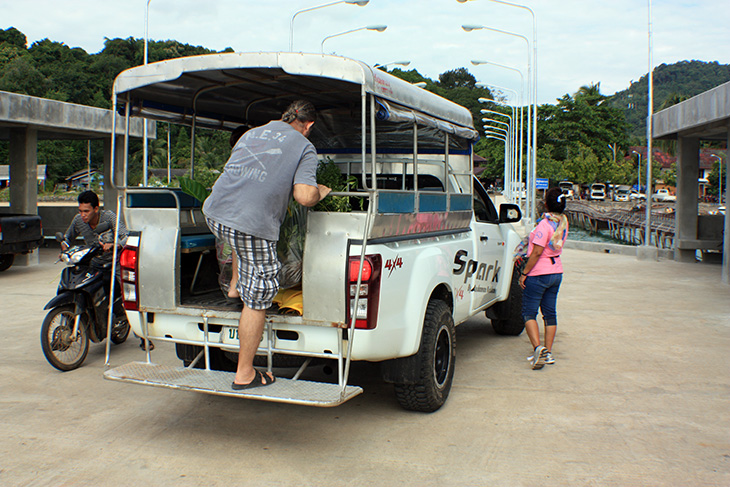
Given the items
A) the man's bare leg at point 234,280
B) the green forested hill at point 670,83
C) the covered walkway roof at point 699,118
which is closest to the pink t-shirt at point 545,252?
the man's bare leg at point 234,280

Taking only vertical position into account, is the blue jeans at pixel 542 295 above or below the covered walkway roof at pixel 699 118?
below

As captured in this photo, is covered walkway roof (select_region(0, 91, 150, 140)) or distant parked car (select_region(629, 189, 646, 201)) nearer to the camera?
covered walkway roof (select_region(0, 91, 150, 140))

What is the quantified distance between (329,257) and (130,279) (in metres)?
1.57

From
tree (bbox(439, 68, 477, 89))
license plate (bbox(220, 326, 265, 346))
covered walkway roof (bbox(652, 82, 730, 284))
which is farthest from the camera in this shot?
tree (bbox(439, 68, 477, 89))

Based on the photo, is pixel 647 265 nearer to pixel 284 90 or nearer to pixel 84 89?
pixel 284 90

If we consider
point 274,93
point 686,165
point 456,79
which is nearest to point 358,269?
point 274,93

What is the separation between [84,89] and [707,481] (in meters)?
76.1

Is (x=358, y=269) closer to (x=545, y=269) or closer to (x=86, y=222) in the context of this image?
(x=545, y=269)

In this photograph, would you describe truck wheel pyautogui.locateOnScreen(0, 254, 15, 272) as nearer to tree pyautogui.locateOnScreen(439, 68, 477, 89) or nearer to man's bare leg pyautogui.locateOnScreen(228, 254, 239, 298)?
man's bare leg pyautogui.locateOnScreen(228, 254, 239, 298)

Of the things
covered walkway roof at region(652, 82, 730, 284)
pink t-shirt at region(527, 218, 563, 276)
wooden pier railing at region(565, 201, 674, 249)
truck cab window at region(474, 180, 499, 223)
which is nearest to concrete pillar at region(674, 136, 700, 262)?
covered walkway roof at region(652, 82, 730, 284)

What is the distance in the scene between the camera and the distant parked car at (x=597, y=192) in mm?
75938

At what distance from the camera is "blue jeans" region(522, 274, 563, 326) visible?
628cm

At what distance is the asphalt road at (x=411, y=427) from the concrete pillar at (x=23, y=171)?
351 inches

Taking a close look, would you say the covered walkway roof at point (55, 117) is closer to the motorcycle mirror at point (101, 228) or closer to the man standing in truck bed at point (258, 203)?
the motorcycle mirror at point (101, 228)
